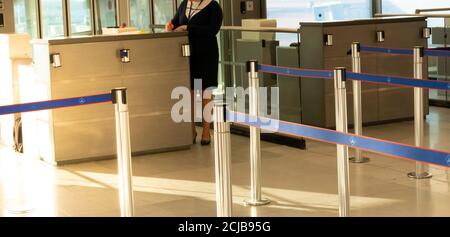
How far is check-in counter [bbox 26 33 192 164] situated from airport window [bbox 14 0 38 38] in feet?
17.7

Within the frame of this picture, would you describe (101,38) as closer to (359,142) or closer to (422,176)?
(422,176)

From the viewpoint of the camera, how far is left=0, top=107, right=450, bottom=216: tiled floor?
292 inches

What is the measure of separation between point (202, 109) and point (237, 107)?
1203mm

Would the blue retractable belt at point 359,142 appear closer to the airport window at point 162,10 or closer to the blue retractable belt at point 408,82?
the blue retractable belt at point 408,82

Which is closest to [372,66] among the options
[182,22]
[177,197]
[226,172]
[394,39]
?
[394,39]

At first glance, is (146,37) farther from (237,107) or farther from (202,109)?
(237,107)

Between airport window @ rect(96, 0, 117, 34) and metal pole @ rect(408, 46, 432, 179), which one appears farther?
airport window @ rect(96, 0, 117, 34)

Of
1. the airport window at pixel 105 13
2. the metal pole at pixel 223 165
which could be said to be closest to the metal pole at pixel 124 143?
the metal pole at pixel 223 165

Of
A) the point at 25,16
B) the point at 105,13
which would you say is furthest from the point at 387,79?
the point at 25,16

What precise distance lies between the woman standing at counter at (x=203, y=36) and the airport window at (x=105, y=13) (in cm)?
556

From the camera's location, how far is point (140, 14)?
55.0 feet

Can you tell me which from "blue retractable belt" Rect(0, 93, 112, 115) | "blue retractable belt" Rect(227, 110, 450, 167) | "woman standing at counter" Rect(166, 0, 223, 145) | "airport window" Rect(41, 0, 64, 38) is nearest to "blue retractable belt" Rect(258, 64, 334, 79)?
"woman standing at counter" Rect(166, 0, 223, 145)

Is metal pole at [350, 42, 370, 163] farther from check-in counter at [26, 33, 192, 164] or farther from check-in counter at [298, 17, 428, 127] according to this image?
check-in counter at [26, 33, 192, 164]

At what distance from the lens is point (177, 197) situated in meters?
7.96
